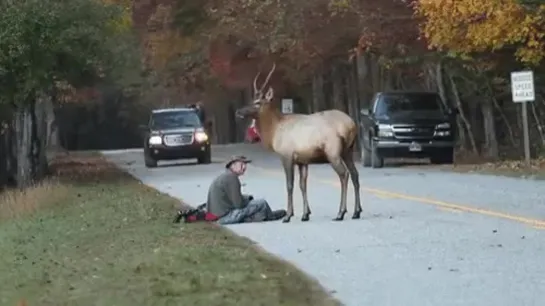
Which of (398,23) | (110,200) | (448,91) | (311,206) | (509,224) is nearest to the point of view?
(509,224)

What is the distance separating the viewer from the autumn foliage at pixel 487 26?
107 feet

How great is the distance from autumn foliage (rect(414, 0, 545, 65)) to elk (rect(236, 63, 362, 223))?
1355 centimetres

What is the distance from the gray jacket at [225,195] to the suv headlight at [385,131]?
17203mm

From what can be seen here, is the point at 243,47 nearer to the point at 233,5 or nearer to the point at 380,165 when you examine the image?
the point at 233,5

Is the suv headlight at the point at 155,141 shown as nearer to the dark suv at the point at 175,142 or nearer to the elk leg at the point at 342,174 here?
the dark suv at the point at 175,142

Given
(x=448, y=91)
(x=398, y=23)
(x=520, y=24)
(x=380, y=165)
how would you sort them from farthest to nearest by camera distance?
(x=448, y=91), (x=398, y=23), (x=380, y=165), (x=520, y=24)

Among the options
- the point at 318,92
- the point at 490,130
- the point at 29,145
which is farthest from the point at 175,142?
the point at 318,92

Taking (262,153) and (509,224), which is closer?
(509,224)

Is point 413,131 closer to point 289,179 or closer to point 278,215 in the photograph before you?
point 278,215

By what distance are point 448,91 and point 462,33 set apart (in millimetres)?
12592

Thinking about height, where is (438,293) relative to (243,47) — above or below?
below

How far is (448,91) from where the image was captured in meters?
46.7

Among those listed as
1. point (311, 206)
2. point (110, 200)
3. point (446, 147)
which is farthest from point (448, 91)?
point (311, 206)

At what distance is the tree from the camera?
33531 mm
